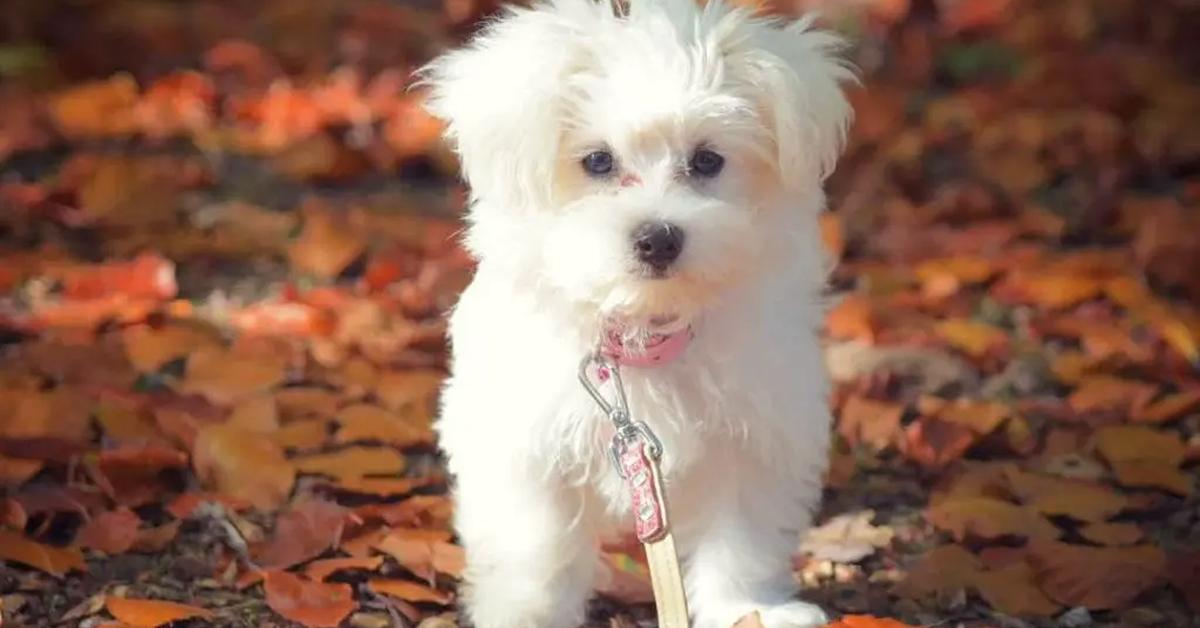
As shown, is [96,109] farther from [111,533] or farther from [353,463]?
[111,533]

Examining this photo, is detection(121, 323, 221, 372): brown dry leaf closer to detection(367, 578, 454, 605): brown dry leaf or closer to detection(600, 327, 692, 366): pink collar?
detection(367, 578, 454, 605): brown dry leaf

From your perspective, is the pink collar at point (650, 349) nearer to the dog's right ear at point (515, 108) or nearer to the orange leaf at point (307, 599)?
the dog's right ear at point (515, 108)

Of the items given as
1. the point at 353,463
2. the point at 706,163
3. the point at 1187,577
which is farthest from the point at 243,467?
the point at 1187,577

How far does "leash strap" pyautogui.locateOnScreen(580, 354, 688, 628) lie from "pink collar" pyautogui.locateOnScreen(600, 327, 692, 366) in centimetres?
Result: 7

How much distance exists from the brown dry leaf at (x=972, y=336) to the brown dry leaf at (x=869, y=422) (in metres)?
0.42

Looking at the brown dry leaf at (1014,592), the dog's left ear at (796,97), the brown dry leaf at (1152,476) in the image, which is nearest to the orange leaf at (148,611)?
the dog's left ear at (796,97)

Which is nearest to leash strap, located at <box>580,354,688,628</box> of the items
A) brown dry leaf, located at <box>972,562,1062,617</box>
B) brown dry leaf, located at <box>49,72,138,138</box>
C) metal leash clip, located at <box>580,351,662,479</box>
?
metal leash clip, located at <box>580,351,662,479</box>

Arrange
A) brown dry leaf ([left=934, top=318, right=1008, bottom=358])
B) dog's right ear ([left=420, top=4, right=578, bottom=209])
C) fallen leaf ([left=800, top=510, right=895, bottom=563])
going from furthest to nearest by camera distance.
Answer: brown dry leaf ([left=934, top=318, right=1008, bottom=358]) < fallen leaf ([left=800, top=510, right=895, bottom=563]) < dog's right ear ([left=420, top=4, right=578, bottom=209])

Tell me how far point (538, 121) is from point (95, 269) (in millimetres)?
2352

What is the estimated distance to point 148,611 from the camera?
2984 mm

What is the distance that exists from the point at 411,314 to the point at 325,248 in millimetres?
475

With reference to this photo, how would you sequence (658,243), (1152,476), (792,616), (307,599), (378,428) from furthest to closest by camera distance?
1. (378,428)
2. (1152,476)
3. (307,599)
4. (792,616)
5. (658,243)

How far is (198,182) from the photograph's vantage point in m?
5.55

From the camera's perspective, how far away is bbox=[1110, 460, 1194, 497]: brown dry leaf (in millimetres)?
3703
